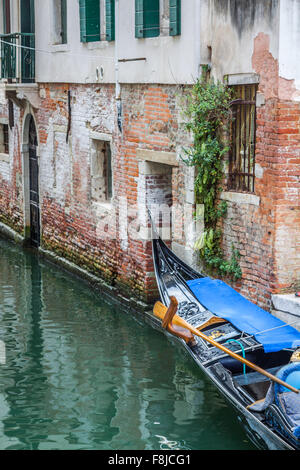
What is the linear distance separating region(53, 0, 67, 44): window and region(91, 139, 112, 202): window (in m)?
1.96

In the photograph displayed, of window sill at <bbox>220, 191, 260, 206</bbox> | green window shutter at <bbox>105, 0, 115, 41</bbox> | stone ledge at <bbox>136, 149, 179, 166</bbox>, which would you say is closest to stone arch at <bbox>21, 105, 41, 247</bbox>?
green window shutter at <bbox>105, 0, 115, 41</bbox>

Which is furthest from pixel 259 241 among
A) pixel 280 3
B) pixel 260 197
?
pixel 280 3

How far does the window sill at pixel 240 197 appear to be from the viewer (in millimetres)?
8133

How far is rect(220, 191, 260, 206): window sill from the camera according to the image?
26.7ft

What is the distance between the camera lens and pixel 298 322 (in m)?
7.54

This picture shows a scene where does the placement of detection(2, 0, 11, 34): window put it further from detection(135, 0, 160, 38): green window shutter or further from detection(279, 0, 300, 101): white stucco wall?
detection(279, 0, 300, 101): white stucco wall

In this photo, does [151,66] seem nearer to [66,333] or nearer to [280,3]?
[280,3]

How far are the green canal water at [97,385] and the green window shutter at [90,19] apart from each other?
350 centimetres

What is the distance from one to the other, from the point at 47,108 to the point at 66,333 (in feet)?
16.2

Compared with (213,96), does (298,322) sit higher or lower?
lower

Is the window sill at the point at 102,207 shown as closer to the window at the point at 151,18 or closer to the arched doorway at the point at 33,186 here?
the window at the point at 151,18

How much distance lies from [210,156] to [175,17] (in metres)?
1.61
